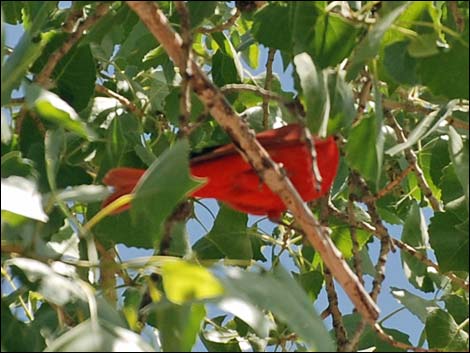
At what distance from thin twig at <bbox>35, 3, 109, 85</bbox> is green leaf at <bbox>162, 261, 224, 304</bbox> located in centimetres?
68

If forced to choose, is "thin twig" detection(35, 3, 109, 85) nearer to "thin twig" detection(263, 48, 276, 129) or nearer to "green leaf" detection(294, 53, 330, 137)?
"thin twig" detection(263, 48, 276, 129)

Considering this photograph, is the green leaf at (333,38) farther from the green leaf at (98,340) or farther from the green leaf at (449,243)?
the green leaf at (98,340)

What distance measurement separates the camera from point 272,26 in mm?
1805

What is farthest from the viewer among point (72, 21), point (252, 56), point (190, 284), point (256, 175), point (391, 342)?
point (252, 56)

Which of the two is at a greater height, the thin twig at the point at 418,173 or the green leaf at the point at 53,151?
the green leaf at the point at 53,151

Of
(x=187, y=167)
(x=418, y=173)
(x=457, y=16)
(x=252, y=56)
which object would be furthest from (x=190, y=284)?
(x=252, y=56)

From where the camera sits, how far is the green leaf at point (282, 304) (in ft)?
4.05

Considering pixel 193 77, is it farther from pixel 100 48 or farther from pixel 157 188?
pixel 100 48

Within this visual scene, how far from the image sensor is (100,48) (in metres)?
2.32

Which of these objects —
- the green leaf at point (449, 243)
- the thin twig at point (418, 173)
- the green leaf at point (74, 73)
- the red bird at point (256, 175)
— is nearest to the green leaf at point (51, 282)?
the red bird at point (256, 175)

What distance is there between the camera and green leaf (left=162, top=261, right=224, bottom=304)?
1.17 m

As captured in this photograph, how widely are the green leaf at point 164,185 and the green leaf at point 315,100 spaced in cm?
21

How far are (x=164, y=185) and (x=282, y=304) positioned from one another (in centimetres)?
24

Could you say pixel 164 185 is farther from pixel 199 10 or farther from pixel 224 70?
A: pixel 224 70
